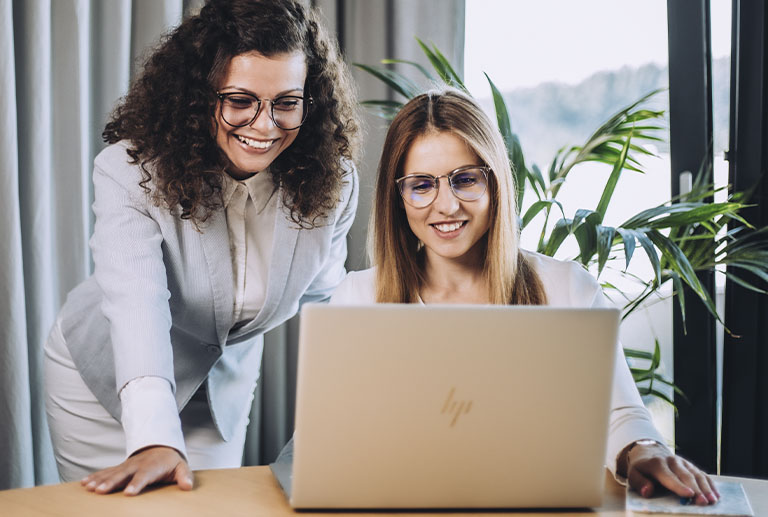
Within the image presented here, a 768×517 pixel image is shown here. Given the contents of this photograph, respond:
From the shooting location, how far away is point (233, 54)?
60.6 inches

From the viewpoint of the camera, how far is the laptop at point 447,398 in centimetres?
92

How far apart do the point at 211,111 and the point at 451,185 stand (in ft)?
1.65

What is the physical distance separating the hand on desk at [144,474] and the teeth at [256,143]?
624mm

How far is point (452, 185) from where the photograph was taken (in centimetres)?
162

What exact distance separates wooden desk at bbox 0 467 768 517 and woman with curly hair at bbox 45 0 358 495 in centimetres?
17

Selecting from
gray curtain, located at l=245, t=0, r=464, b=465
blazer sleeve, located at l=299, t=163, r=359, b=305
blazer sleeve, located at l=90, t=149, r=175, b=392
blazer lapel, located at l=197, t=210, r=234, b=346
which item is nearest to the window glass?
gray curtain, located at l=245, t=0, r=464, b=465

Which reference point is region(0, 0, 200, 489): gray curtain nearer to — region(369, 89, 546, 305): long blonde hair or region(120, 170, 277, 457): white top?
region(120, 170, 277, 457): white top

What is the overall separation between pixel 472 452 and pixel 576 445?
0.43 feet

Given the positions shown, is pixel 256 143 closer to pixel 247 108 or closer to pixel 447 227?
pixel 247 108

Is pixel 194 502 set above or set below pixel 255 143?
below

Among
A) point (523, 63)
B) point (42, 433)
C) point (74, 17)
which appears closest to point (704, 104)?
point (523, 63)

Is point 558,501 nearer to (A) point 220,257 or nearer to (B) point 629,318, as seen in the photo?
(A) point 220,257

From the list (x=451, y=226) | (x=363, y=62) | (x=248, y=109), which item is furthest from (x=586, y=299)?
(x=363, y=62)

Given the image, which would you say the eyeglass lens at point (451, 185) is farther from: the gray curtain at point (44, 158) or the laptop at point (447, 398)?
the gray curtain at point (44, 158)
